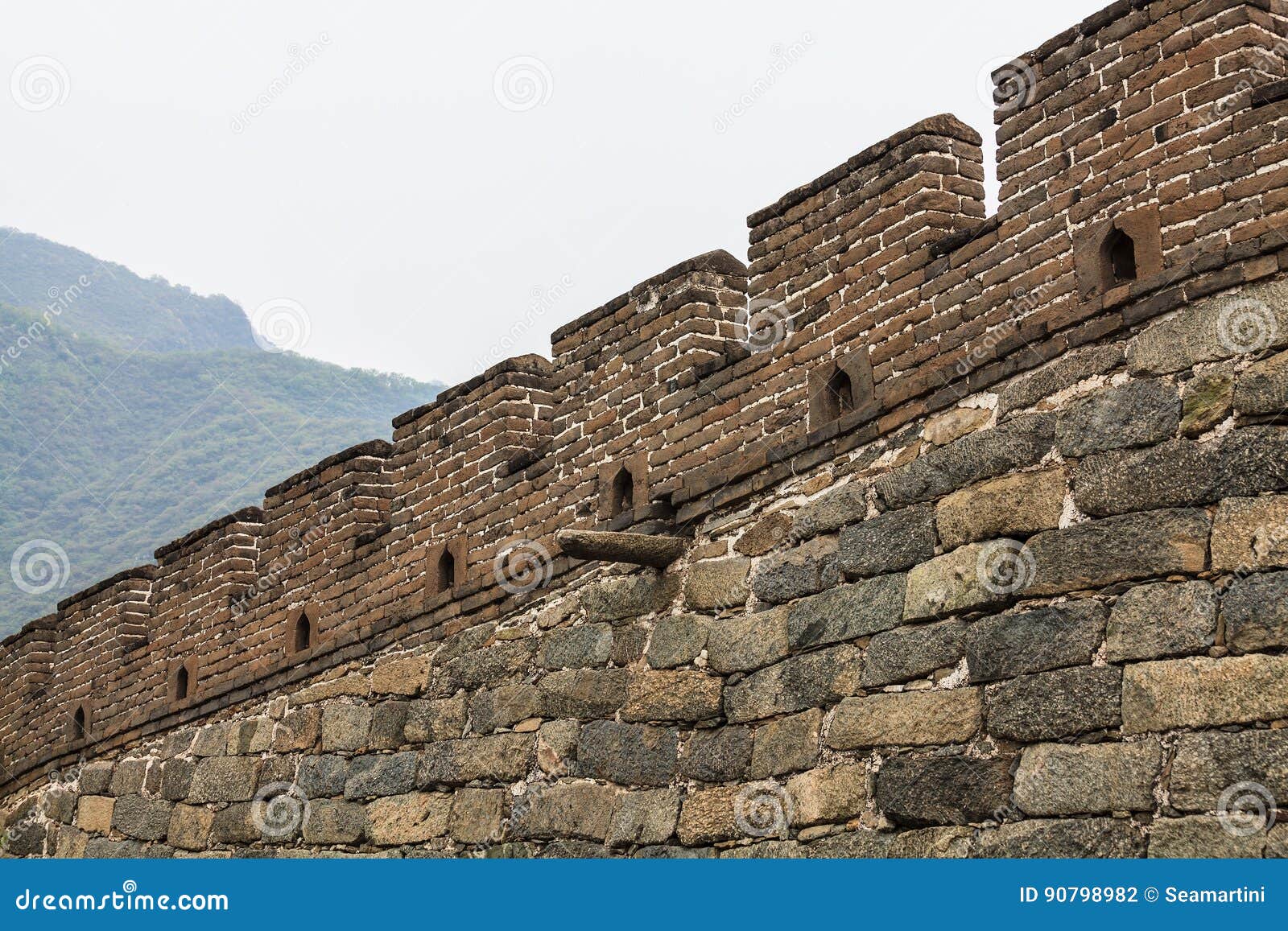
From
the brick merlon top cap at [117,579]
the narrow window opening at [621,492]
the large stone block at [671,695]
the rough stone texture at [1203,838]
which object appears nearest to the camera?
the rough stone texture at [1203,838]

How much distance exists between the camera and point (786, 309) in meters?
7.02

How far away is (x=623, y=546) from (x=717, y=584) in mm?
423

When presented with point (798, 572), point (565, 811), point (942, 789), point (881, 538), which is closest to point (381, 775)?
point (565, 811)

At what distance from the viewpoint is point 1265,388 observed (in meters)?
5.00

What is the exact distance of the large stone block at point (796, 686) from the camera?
6.03 metres

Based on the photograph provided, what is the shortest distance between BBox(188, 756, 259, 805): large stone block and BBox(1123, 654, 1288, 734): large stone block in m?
5.85

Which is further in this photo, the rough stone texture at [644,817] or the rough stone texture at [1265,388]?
the rough stone texture at [644,817]

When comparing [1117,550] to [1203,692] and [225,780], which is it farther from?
[225,780]

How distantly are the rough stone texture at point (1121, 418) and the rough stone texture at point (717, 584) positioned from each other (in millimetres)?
1664

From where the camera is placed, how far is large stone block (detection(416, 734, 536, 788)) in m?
7.54

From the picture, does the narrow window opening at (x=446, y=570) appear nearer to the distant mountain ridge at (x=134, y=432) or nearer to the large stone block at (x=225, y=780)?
the large stone block at (x=225, y=780)

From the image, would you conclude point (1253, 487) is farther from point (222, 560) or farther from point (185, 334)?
point (185, 334)

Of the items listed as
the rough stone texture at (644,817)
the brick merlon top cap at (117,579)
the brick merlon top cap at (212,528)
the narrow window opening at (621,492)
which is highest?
the brick merlon top cap at (212,528)

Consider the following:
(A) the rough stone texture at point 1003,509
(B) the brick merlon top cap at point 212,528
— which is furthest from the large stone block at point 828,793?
(B) the brick merlon top cap at point 212,528
